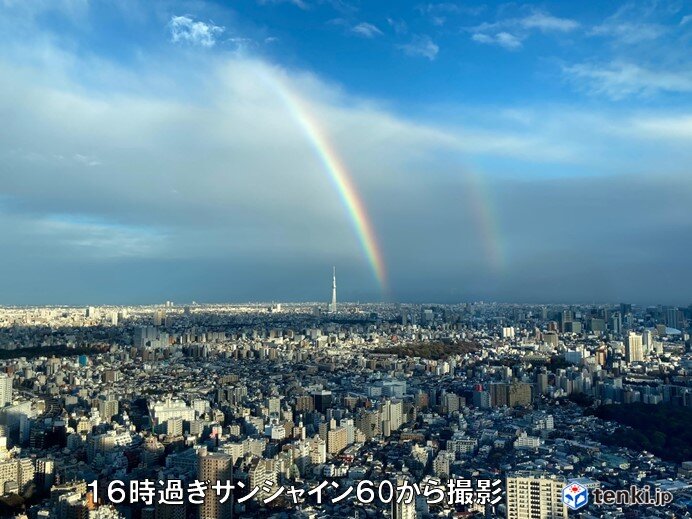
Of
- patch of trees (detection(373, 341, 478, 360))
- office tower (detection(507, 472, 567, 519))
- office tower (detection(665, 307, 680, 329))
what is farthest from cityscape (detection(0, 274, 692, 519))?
office tower (detection(665, 307, 680, 329))

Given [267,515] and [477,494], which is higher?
[477,494]

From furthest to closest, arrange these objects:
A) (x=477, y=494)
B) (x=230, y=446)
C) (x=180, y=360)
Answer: (x=180, y=360) < (x=230, y=446) < (x=477, y=494)

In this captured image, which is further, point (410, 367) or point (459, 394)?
point (410, 367)

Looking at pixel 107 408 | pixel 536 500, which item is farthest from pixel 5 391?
pixel 536 500

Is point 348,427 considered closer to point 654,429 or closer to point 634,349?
point 654,429

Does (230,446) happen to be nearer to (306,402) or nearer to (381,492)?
(381,492)

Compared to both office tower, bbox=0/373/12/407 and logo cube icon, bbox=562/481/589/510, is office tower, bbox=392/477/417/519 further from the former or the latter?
office tower, bbox=0/373/12/407

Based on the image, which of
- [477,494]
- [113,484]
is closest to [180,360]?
[113,484]
